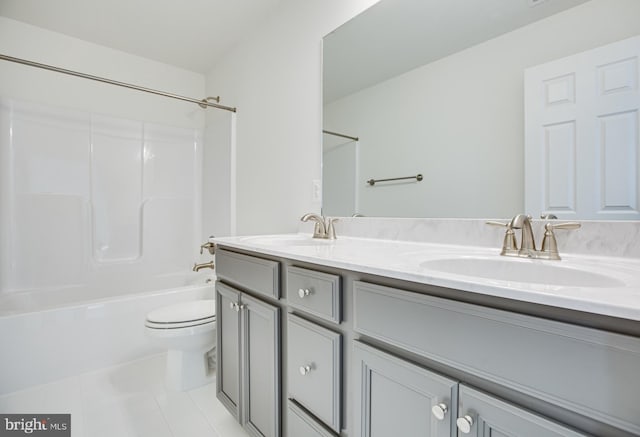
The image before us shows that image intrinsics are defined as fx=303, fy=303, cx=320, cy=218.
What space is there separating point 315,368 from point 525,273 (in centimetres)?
64

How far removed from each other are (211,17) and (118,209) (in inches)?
65.5

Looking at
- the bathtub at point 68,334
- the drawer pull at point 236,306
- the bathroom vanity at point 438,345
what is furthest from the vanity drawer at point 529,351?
the bathtub at point 68,334

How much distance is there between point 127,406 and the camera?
58.9 inches

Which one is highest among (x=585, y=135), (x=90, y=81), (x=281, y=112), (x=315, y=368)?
(x=90, y=81)

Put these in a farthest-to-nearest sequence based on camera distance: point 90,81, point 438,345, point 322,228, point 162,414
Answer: point 90,81, point 322,228, point 162,414, point 438,345

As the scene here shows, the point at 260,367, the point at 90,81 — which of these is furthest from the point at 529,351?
the point at 90,81

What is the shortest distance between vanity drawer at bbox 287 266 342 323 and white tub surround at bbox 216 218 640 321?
2.0 inches

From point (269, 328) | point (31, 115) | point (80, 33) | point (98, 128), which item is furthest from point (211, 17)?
point (269, 328)

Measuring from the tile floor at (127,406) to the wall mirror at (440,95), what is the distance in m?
1.17

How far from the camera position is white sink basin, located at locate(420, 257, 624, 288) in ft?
2.29

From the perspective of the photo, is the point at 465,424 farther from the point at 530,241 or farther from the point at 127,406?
the point at 127,406

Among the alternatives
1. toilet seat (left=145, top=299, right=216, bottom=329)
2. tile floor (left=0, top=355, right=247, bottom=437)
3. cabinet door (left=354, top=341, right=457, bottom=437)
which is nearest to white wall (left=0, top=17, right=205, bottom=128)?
toilet seat (left=145, top=299, right=216, bottom=329)

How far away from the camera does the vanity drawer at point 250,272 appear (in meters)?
1.03

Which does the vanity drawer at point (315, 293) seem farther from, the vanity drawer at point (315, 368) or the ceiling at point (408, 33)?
the ceiling at point (408, 33)
